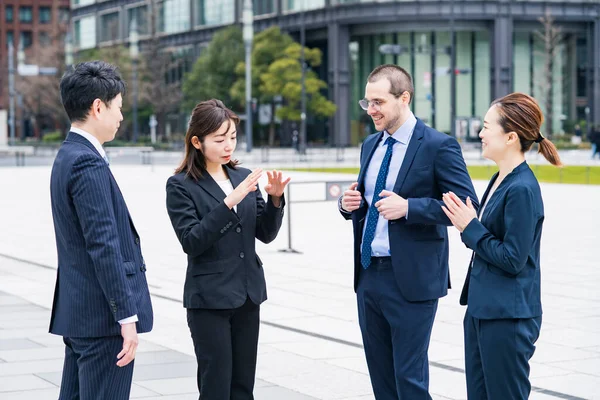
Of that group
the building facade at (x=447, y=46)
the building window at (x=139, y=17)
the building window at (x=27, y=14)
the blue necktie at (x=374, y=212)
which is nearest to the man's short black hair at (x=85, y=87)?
the blue necktie at (x=374, y=212)

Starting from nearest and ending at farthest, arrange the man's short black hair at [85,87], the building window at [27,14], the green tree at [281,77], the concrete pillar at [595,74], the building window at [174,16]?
1. the man's short black hair at [85,87]
2. the green tree at [281,77]
3. the concrete pillar at [595,74]
4. the building window at [174,16]
5. the building window at [27,14]

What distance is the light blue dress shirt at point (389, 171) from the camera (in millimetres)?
5258

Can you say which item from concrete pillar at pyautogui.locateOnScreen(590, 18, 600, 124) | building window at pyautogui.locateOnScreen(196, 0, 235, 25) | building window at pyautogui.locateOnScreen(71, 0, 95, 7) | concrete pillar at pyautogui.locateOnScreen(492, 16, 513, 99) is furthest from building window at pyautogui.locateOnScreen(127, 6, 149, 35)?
concrete pillar at pyautogui.locateOnScreen(590, 18, 600, 124)

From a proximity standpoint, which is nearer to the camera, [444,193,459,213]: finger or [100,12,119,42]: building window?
[444,193,459,213]: finger

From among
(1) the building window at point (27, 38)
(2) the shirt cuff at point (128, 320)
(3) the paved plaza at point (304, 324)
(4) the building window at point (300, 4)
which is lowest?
(3) the paved plaza at point (304, 324)

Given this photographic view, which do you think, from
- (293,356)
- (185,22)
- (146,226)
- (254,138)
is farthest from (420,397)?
(185,22)

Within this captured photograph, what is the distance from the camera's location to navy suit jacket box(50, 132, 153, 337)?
4.30 metres

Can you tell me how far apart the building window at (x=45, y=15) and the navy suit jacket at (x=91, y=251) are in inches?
5614

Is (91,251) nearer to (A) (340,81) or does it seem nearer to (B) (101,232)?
(B) (101,232)

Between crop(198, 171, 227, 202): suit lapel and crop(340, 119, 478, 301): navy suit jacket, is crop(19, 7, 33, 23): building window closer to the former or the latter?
crop(198, 171, 227, 202): suit lapel

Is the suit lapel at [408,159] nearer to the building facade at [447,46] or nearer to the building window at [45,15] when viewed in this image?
the building facade at [447,46]

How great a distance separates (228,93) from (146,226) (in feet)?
194

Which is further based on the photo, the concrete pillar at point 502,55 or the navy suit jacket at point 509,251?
the concrete pillar at point 502,55

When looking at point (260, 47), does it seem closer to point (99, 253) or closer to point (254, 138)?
point (254, 138)
